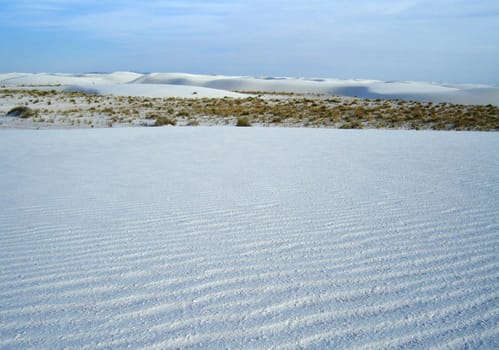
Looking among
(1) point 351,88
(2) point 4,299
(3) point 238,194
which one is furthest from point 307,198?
(1) point 351,88

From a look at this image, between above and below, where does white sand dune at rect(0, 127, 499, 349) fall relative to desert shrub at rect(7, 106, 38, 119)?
below

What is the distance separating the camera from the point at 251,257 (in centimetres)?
311

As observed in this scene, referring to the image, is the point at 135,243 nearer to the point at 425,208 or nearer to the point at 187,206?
the point at 187,206

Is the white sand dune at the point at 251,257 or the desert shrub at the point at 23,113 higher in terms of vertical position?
the desert shrub at the point at 23,113

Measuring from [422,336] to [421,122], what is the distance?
1677 centimetres

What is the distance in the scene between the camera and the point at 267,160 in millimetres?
7719

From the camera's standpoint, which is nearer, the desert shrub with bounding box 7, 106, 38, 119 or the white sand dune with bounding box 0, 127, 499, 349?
the white sand dune with bounding box 0, 127, 499, 349

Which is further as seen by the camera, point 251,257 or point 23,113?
point 23,113

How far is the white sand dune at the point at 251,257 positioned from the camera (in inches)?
85.0

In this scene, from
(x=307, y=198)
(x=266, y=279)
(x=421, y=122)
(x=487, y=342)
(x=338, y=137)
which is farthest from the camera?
(x=421, y=122)

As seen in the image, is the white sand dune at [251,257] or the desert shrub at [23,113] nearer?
the white sand dune at [251,257]

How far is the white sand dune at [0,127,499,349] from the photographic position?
216 cm

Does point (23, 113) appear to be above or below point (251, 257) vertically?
above

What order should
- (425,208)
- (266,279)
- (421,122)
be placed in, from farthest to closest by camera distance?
(421,122)
(425,208)
(266,279)
